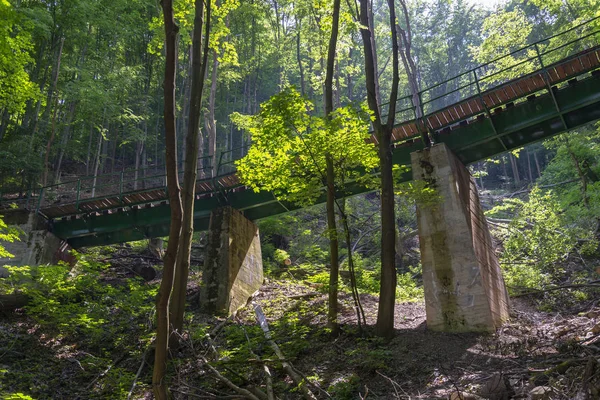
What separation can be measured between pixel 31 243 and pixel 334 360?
44.8 feet

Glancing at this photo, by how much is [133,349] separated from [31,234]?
9.49 metres

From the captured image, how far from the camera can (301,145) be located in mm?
8867

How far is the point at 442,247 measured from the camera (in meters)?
10.2

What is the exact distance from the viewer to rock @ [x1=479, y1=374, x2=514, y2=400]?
16.2ft

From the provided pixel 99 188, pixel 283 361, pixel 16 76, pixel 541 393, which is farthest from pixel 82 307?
pixel 99 188

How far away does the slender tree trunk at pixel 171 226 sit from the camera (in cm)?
517

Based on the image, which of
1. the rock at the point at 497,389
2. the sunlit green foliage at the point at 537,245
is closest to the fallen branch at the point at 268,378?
the rock at the point at 497,389

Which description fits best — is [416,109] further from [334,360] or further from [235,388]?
[235,388]

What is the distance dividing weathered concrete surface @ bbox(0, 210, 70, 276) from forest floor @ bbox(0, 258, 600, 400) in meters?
5.16


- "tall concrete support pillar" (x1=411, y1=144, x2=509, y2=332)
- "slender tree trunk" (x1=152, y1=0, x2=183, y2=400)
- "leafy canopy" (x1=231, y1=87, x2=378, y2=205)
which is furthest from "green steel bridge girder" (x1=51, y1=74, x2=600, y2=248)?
"slender tree trunk" (x1=152, y1=0, x2=183, y2=400)

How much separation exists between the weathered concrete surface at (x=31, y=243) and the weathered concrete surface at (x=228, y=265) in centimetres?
694

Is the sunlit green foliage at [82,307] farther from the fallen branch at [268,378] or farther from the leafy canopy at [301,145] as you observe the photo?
the leafy canopy at [301,145]

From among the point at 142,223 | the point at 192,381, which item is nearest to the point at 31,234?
the point at 142,223

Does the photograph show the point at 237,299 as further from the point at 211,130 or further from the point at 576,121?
the point at 576,121
